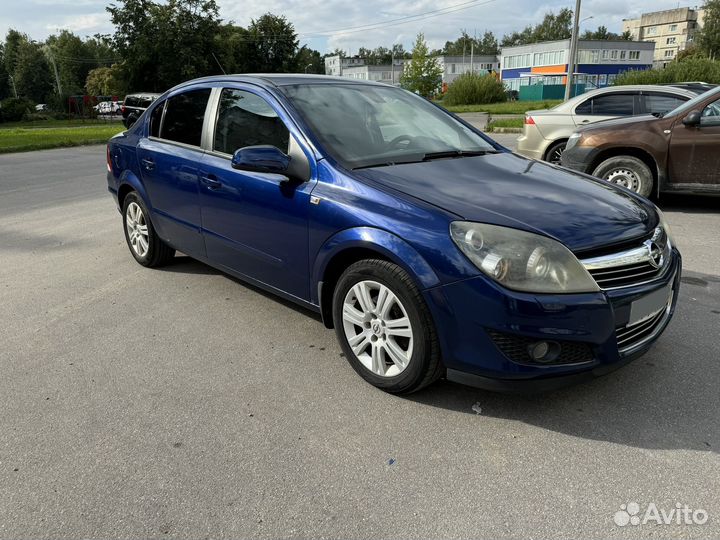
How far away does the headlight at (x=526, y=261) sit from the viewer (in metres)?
2.69

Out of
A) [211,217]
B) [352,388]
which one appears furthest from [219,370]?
[211,217]

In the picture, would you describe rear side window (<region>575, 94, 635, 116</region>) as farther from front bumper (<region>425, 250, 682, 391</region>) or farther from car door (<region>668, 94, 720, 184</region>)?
front bumper (<region>425, 250, 682, 391</region>)

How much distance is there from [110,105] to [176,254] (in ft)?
168

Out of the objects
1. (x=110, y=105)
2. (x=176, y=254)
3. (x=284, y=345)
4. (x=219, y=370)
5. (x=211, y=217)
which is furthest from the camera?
(x=110, y=105)

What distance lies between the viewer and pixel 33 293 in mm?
4977

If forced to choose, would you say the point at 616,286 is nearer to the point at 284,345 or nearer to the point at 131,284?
the point at 284,345

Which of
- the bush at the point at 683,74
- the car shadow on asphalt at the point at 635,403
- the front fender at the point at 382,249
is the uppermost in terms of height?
the bush at the point at 683,74

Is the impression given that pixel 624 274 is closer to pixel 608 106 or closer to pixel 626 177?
pixel 626 177

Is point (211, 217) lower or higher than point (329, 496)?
higher

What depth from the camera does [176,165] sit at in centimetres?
462

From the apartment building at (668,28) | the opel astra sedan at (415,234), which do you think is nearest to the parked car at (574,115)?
the opel astra sedan at (415,234)

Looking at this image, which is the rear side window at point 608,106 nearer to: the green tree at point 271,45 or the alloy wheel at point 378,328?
the alloy wheel at point 378,328

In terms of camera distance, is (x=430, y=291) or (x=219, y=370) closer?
(x=430, y=291)

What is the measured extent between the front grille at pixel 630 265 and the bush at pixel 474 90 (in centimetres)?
4174
